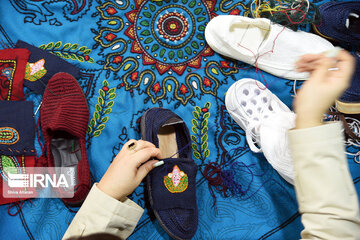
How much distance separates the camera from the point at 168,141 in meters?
0.99

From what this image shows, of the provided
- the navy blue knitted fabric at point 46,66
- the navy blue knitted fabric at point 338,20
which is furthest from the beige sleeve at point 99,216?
the navy blue knitted fabric at point 338,20

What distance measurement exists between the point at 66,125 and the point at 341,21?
1080mm

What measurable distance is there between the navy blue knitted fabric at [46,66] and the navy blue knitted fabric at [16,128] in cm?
7

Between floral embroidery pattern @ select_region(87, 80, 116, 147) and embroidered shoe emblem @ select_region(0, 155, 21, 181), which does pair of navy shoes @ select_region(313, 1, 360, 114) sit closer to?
floral embroidery pattern @ select_region(87, 80, 116, 147)

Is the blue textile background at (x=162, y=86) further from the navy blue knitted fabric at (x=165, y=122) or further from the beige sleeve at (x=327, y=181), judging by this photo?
the beige sleeve at (x=327, y=181)

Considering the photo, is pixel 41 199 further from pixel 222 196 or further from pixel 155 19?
pixel 155 19

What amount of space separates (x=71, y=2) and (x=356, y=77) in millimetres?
1112

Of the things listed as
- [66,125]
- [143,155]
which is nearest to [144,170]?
[143,155]

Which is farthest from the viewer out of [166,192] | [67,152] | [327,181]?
[67,152]

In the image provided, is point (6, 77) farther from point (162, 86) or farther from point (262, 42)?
point (262, 42)

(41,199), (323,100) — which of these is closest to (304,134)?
(323,100)

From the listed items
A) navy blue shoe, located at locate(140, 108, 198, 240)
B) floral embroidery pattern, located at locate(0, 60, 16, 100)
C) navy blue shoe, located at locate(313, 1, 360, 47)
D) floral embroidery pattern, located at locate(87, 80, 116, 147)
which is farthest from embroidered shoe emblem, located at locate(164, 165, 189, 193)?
navy blue shoe, located at locate(313, 1, 360, 47)

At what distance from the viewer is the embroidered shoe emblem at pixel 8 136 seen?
3.06 feet

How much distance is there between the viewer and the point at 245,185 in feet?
3.28
